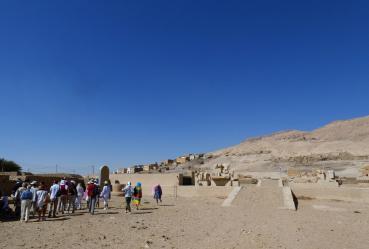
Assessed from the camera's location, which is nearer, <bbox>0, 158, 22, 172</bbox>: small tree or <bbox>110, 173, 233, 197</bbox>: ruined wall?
<bbox>110, 173, 233, 197</bbox>: ruined wall

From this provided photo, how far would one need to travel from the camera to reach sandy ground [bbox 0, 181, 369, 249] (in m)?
9.27

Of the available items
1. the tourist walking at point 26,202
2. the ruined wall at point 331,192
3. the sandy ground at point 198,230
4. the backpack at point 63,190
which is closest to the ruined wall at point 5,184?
the backpack at point 63,190

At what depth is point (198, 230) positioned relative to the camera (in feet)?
37.7

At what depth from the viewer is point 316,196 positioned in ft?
76.7

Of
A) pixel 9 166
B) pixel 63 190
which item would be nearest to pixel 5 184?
pixel 63 190

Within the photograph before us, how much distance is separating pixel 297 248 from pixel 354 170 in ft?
118

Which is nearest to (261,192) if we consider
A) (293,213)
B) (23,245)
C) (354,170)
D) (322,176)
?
(293,213)

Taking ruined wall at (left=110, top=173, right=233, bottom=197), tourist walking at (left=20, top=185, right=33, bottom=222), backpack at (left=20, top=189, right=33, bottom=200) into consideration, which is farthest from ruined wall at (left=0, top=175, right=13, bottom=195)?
ruined wall at (left=110, top=173, right=233, bottom=197)

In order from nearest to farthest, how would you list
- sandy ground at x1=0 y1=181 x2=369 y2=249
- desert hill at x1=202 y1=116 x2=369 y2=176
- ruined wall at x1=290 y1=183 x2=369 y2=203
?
1. sandy ground at x1=0 y1=181 x2=369 y2=249
2. ruined wall at x1=290 y1=183 x2=369 y2=203
3. desert hill at x1=202 y1=116 x2=369 y2=176

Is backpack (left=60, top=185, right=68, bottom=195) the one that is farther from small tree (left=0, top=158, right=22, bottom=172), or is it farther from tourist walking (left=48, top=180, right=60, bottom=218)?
small tree (left=0, top=158, right=22, bottom=172)

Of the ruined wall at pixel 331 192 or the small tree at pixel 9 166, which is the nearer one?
the ruined wall at pixel 331 192

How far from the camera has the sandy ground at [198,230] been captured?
30.4 feet

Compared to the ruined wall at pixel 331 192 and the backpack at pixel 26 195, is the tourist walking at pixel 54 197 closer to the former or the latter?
the backpack at pixel 26 195

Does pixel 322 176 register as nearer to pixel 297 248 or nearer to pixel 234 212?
pixel 234 212
